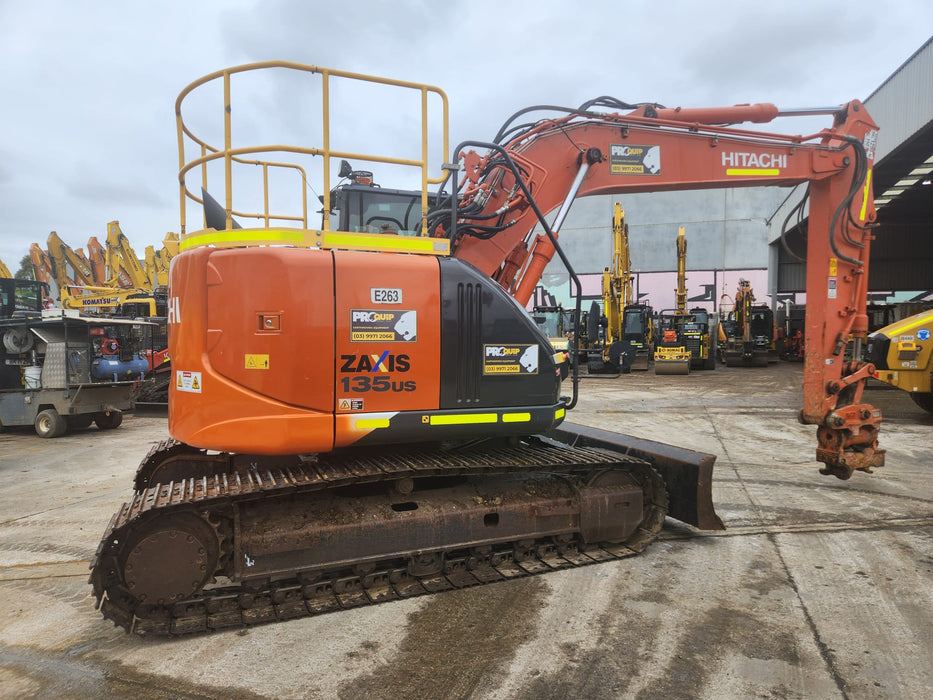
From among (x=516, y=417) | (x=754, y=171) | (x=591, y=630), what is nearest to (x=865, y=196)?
(x=754, y=171)

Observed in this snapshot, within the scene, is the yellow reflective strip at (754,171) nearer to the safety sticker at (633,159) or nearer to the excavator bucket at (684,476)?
the safety sticker at (633,159)

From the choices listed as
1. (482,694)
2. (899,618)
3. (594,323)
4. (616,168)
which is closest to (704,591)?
(899,618)

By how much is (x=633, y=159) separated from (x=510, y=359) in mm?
2492

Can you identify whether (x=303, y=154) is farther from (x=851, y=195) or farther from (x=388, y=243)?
(x=851, y=195)

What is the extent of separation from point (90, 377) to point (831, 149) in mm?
11994

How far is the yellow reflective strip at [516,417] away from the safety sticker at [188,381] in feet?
6.48

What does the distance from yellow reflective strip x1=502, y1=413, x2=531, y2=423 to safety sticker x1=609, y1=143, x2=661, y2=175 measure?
249 centimetres

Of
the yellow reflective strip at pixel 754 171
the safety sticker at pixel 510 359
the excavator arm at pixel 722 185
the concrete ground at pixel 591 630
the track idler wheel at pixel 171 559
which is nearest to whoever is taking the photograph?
the concrete ground at pixel 591 630

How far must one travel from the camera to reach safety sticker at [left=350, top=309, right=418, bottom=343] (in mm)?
3686

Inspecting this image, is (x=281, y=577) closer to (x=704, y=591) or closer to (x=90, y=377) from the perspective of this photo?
(x=704, y=591)

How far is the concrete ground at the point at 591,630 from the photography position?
2.96m

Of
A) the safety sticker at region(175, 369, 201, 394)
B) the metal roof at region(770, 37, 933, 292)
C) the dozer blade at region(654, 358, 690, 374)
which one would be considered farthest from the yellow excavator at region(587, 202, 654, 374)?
the safety sticker at region(175, 369, 201, 394)

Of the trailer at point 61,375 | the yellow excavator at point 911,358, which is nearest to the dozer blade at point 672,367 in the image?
the yellow excavator at point 911,358

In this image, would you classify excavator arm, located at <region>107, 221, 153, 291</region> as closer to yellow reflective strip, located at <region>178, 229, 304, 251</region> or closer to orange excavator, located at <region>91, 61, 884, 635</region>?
orange excavator, located at <region>91, 61, 884, 635</region>
